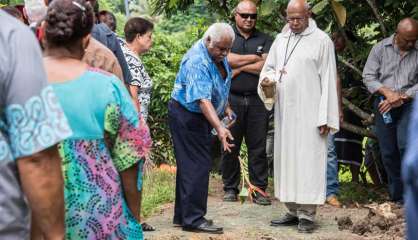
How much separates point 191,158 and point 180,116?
36cm

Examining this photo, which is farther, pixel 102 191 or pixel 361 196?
pixel 361 196

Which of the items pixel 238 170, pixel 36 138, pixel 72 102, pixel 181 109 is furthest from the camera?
pixel 238 170

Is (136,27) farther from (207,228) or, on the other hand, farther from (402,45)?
(402,45)

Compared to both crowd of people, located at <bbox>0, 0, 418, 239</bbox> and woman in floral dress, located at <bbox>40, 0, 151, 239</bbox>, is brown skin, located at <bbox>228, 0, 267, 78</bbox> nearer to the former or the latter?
crowd of people, located at <bbox>0, 0, 418, 239</bbox>

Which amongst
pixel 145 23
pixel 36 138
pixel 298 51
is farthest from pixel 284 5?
pixel 36 138

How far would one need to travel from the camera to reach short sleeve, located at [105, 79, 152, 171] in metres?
3.57

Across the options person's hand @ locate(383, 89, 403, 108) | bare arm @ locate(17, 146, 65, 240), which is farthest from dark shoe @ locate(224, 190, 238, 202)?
bare arm @ locate(17, 146, 65, 240)

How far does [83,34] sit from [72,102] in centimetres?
34

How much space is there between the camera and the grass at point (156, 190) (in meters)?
8.30

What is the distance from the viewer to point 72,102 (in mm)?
3477

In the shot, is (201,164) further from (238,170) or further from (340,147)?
(340,147)

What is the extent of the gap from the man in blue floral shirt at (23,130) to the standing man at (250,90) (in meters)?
5.74

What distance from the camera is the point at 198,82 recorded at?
22.1 feet

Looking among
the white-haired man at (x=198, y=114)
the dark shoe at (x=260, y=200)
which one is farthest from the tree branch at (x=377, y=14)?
the white-haired man at (x=198, y=114)
